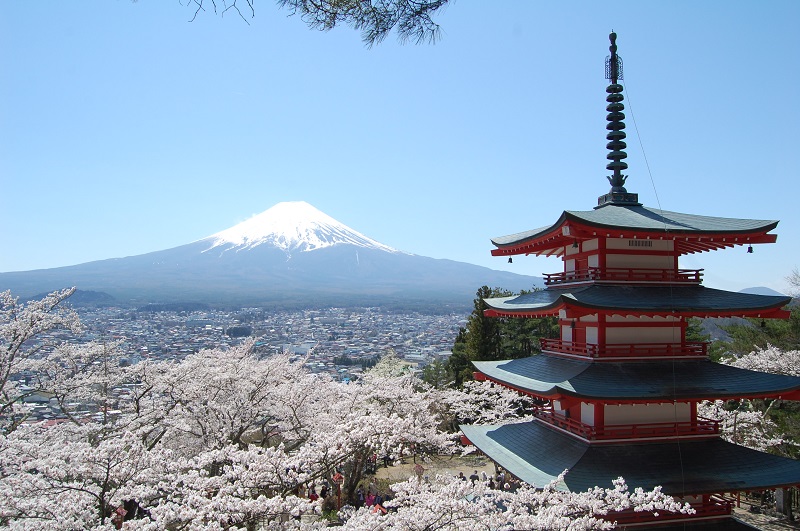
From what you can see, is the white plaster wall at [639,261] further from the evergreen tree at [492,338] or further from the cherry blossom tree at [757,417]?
the evergreen tree at [492,338]

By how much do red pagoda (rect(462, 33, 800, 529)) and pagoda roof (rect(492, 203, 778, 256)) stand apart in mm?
24

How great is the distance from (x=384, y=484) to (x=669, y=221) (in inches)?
490

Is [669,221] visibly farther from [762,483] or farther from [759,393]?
[762,483]

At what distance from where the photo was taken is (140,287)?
94000mm

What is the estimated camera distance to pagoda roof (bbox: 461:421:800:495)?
27.0 ft

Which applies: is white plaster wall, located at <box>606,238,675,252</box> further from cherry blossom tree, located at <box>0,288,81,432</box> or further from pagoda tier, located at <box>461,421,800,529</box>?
cherry blossom tree, located at <box>0,288,81,432</box>

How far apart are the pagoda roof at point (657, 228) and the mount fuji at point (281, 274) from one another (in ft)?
249

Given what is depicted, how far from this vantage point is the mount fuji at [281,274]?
9281 cm

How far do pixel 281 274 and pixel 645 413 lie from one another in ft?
384

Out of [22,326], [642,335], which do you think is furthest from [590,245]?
[22,326]

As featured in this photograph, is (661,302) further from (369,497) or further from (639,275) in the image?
(369,497)

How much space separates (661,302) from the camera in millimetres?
9242

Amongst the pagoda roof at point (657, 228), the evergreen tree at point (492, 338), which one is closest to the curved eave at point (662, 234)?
the pagoda roof at point (657, 228)

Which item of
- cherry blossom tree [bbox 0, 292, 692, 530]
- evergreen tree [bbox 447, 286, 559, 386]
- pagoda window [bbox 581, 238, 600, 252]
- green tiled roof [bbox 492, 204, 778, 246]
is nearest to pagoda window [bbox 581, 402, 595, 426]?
cherry blossom tree [bbox 0, 292, 692, 530]
